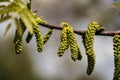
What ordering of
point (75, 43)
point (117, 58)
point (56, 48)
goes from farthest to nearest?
1. point (56, 48)
2. point (75, 43)
3. point (117, 58)

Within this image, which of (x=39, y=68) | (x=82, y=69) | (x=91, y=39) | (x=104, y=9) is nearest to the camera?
(x=91, y=39)

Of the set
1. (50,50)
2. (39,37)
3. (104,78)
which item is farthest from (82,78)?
(39,37)

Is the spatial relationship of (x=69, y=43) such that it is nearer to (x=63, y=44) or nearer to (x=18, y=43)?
(x=63, y=44)

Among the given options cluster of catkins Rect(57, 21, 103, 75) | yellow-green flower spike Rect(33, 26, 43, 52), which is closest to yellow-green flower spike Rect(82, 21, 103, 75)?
cluster of catkins Rect(57, 21, 103, 75)

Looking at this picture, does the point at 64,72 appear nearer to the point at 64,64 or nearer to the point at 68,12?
the point at 64,64

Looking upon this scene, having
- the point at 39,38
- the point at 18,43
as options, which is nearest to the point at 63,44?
the point at 39,38

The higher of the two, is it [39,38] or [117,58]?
[39,38]

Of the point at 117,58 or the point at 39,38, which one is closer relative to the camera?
the point at 117,58

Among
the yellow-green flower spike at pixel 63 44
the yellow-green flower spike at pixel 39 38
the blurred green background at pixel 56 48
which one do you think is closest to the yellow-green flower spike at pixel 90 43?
the yellow-green flower spike at pixel 63 44

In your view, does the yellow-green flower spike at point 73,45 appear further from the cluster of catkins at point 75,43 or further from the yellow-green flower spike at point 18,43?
the yellow-green flower spike at point 18,43
